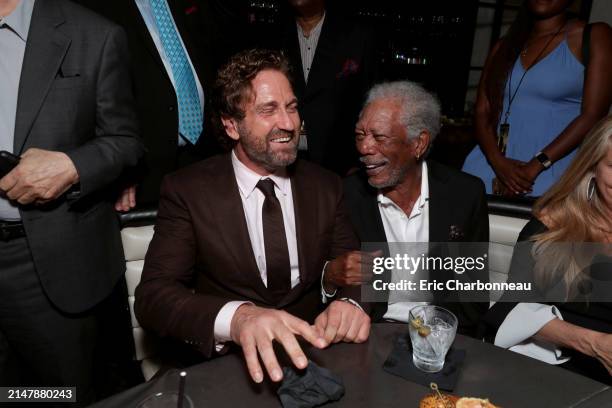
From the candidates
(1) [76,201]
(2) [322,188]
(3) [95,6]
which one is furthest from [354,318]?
(3) [95,6]

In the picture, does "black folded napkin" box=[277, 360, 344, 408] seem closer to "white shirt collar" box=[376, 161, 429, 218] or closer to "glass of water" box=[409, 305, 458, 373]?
"glass of water" box=[409, 305, 458, 373]

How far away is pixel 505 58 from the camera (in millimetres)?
2715

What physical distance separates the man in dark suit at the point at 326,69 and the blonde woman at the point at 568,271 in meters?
1.36

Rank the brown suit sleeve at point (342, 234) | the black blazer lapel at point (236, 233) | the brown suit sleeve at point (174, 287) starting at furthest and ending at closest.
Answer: the brown suit sleeve at point (342, 234), the black blazer lapel at point (236, 233), the brown suit sleeve at point (174, 287)

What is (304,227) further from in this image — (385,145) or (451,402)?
(451,402)

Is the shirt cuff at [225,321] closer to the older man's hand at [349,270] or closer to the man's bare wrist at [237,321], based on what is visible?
the man's bare wrist at [237,321]

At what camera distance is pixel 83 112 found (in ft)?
5.89

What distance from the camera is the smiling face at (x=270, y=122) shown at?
1.91 m

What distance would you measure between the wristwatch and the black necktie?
1455 millimetres

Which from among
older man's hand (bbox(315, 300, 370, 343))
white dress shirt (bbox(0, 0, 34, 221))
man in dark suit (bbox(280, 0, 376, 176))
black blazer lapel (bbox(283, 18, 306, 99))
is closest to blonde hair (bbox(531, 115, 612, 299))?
older man's hand (bbox(315, 300, 370, 343))

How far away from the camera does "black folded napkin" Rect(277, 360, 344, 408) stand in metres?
1.15

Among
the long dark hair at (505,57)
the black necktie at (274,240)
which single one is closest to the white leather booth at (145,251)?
the black necktie at (274,240)

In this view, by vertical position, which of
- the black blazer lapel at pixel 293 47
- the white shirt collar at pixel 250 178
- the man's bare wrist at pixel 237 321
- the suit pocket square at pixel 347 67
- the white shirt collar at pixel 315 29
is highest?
the white shirt collar at pixel 315 29

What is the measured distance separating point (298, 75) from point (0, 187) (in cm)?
181
